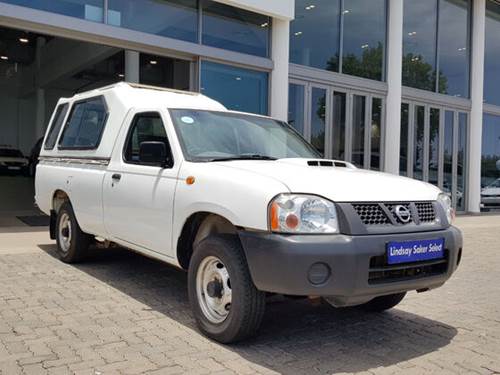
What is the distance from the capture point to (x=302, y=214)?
366 centimetres

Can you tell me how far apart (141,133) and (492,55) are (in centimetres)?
1688

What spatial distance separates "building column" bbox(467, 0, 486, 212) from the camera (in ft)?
56.0

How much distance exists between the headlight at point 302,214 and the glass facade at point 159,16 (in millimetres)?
7256

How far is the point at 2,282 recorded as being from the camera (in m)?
5.80

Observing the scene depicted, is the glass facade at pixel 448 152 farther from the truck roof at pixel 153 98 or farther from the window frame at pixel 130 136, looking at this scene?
the window frame at pixel 130 136

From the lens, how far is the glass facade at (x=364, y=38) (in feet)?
46.0

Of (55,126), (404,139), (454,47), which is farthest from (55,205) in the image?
(454,47)

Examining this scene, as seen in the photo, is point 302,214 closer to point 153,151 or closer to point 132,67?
point 153,151

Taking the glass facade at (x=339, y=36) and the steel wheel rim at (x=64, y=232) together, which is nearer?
the steel wheel rim at (x=64, y=232)

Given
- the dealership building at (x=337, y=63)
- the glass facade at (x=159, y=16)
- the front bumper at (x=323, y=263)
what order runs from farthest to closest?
1. the dealership building at (x=337, y=63)
2. the glass facade at (x=159, y=16)
3. the front bumper at (x=323, y=263)

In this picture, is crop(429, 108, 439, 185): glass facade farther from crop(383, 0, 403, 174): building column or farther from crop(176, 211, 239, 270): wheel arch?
crop(176, 211, 239, 270): wheel arch

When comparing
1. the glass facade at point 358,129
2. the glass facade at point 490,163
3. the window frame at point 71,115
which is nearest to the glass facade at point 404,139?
the glass facade at point 358,129

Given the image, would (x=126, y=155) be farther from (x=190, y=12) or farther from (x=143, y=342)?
(x=190, y=12)

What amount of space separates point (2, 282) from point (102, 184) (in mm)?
1525
